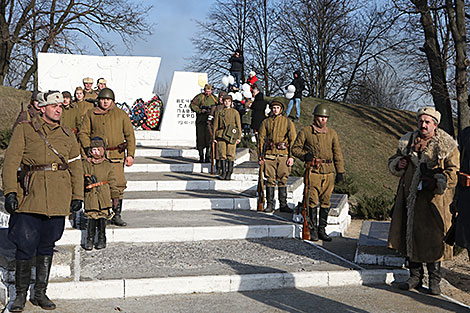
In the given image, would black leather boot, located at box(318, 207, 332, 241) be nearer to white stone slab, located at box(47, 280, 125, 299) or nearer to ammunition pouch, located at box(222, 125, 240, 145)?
white stone slab, located at box(47, 280, 125, 299)

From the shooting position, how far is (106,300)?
5.78m

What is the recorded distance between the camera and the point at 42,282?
5.52m

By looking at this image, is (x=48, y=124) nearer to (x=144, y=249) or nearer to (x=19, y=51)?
(x=144, y=249)

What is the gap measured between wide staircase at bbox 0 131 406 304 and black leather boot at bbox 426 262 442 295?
51 centimetres

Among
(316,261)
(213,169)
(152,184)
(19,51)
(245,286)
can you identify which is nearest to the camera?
(245,286)

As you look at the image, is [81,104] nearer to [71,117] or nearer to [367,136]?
[71,117]

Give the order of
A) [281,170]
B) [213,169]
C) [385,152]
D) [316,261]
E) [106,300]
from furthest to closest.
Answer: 1. [385,152]
2. [213,169]
3. [281,170]
4. [316,261]
5. [106,300]

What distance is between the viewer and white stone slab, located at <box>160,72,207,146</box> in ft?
62.9

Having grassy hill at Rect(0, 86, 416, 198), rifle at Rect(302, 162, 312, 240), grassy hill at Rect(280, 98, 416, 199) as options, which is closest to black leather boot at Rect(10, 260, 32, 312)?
rifle at Rect(302, 162, 312, 240)

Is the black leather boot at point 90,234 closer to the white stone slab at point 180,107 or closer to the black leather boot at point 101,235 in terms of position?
the black leather boot at point 101,235

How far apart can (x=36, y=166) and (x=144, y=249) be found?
99.5 inches

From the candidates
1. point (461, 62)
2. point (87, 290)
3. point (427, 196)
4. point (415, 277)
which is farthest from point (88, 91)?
point (461, 62)

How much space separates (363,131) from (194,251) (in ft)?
70.7

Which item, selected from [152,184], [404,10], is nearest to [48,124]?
[152,184]
